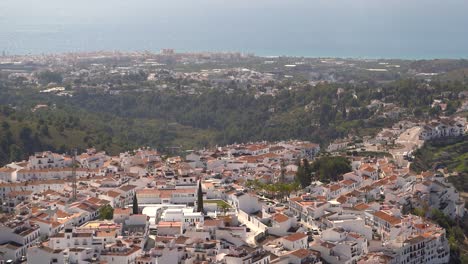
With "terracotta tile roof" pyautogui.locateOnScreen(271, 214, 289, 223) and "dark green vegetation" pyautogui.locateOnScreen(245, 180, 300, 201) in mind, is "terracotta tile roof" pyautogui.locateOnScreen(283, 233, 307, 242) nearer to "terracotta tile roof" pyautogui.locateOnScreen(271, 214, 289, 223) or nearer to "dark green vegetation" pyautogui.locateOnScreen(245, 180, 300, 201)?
"terracotta tile roof" pyautogui.locateOnScreen(271, 214, 289, 223)

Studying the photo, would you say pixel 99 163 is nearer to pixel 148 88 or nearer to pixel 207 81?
pixel 148 88

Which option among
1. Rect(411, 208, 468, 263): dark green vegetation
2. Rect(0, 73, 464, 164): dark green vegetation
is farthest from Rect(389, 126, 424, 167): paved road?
Rect(411, 208, 468, 263): dark green vegetation

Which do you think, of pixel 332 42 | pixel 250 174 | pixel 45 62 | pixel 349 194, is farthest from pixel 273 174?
pixel 332 42

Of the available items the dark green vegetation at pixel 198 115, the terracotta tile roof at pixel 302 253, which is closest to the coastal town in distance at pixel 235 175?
the terracotta tile roof at pixel 302 253

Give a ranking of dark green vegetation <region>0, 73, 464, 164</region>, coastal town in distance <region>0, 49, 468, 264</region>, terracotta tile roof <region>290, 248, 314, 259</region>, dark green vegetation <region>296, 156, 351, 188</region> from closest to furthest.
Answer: terracotta tile roof <region>290, 248, 314, 259</region>
coastal town in distance <region>0, 49, 468, 264</region>
dark green vegetation <region>296, 156, 351, 188</region>
dark green vegetation <region>0, 73, 464, 164</region>

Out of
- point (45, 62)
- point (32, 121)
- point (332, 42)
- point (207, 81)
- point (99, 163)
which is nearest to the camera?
point (99, 163)

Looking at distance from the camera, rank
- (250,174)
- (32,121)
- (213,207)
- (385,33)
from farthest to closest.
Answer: (385,33) → (32,121) → (250,174) → (213,207)

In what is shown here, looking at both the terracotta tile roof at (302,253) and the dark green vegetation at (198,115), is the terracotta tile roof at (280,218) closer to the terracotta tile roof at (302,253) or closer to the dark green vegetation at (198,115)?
the terracotta tile roof at (302,253)
